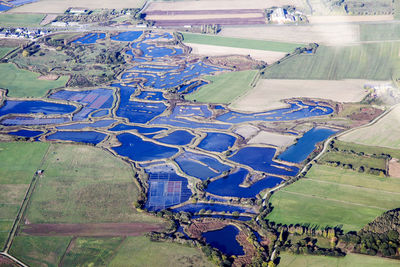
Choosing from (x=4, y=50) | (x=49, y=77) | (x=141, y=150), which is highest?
(x=4, y=50)

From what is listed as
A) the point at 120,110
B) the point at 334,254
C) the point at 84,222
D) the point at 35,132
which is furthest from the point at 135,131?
the point at 334,254

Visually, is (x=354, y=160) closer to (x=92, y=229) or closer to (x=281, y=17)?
(x=92, y=229)

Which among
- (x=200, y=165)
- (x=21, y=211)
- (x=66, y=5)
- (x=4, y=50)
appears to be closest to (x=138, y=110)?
(x=200, y=165)

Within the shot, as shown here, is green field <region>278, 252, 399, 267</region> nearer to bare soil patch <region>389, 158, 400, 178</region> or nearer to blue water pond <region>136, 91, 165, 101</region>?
bare soil patch <region>389, 158, 400, 178</region>

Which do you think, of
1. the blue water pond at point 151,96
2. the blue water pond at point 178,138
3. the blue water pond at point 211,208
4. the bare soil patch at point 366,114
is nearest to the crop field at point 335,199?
the blue water pond at point 211,208

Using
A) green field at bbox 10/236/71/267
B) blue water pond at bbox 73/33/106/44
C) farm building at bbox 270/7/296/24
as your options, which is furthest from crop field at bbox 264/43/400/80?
green field at bbox 10/236/71/267

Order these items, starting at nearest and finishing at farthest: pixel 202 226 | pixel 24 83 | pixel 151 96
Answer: pixel 202 226, pixel 151 96, pixel 24 83

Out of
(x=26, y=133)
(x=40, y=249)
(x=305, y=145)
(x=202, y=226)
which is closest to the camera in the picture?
(x=40, y=249)
